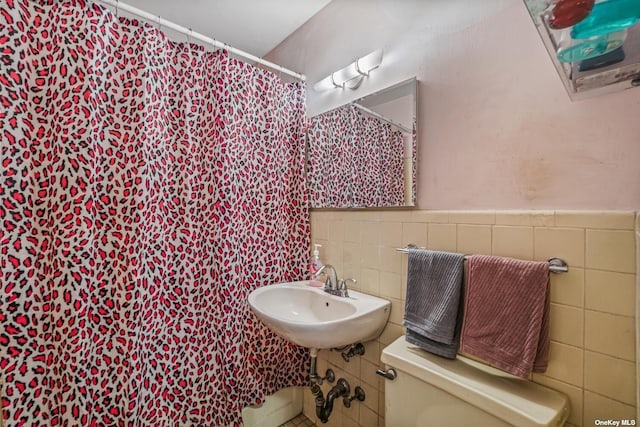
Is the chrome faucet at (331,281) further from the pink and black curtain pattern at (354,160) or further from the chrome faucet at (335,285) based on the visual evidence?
the pink and black curtain pattern at (354,160)

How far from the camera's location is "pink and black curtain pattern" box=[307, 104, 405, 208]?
1.26 meters

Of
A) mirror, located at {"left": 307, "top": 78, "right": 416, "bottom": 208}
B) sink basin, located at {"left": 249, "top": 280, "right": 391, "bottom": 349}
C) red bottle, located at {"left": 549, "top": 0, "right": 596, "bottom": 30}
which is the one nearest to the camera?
red bottle, located at {"left": 549, "top": 0, "right": 596, "bottom": 30}

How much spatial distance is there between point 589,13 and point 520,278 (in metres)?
0.65

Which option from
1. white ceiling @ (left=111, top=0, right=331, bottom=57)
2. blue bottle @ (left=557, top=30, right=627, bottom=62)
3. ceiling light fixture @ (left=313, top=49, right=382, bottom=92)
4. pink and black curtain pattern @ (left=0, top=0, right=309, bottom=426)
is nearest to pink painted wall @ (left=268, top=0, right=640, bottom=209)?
ceiling light fixture @ (left=313, top=49, right=382, bottom=92)

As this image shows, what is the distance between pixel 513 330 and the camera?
82 cm

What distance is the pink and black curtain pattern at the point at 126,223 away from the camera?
1.00m

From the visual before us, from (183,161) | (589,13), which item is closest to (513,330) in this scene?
(589,13)

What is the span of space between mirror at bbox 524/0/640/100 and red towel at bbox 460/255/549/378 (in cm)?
49

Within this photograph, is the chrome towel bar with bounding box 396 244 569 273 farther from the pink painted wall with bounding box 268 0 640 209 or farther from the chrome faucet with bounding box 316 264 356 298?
the chrome faucet with bounding box 316 264 356 298

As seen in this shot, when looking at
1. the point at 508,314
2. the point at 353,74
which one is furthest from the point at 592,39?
the point at 353,74

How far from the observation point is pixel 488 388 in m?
0.78

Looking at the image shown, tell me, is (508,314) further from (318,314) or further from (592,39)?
(318,314)

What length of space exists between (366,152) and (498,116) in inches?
23.2

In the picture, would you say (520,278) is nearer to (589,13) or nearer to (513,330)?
(513,330)
